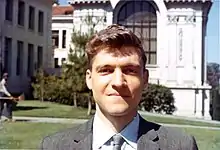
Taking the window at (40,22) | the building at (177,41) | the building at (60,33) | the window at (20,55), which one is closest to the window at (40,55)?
the window at (40,22)

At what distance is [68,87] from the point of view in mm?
22516

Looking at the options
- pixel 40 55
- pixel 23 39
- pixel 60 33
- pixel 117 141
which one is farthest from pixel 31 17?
pixel 117 141

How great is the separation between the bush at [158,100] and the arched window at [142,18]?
4.85m

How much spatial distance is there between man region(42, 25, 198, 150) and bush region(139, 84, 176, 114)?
84.9ft

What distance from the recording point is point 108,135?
185 cm

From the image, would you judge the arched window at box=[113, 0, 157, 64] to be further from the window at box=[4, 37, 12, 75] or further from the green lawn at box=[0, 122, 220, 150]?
the green lawn at box=[0, 122, 220, 150]

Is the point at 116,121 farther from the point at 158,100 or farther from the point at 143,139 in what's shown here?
the point at 158,100

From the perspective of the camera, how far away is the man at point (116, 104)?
1.84 m

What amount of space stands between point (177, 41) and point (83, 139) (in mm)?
33801

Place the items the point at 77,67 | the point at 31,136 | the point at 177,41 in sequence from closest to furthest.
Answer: the point at 31,136, the point at 77,67, the point at 177,41

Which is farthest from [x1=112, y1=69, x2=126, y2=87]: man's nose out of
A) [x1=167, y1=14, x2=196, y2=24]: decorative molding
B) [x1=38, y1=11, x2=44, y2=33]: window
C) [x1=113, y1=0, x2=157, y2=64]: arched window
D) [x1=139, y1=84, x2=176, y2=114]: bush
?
[x1=38, y1=11, x2=44, y2=33]: window

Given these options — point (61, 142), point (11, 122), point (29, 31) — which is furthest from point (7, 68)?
point (61, 142)

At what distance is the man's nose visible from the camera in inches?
71.8

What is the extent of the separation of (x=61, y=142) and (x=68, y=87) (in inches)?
813
